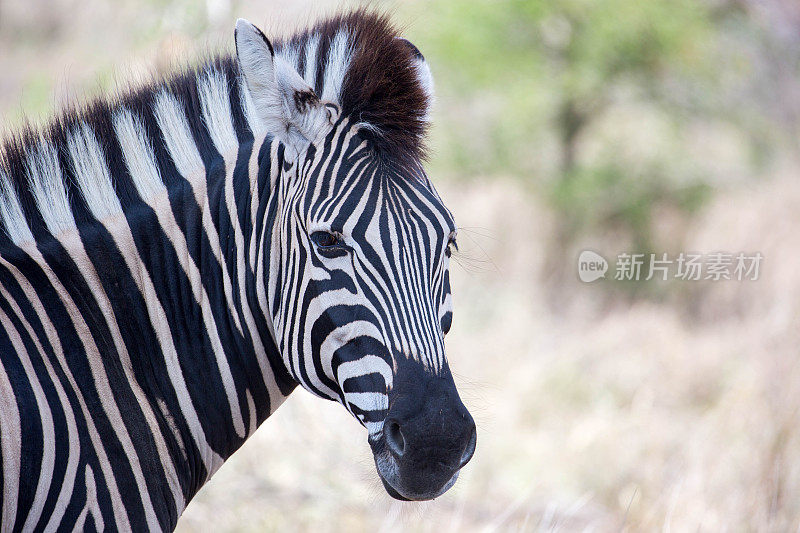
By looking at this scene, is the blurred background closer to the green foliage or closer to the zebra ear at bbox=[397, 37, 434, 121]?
the green foliage

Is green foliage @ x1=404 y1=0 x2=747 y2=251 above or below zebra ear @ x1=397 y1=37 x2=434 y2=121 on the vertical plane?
below

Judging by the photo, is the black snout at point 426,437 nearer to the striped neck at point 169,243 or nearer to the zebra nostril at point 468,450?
the zebra nostril at point 468,450

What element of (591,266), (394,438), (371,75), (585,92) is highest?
(371,75)

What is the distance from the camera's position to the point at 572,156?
13.6 meters

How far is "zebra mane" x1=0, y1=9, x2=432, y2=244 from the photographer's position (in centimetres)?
235

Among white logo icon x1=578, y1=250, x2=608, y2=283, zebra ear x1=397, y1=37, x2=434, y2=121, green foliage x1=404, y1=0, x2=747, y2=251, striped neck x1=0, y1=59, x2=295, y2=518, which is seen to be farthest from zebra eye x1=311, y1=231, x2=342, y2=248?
green foliage x1=404, y1=0, x2=747, y2=251

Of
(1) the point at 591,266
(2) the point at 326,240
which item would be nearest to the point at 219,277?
(2) the point at 326,240

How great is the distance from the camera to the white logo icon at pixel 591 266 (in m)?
11.8

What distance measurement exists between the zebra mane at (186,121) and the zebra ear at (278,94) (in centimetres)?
14

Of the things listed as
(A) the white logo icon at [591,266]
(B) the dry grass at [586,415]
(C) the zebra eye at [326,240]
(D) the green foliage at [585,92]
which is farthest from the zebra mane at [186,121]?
(D) the green foliage at [585,92]

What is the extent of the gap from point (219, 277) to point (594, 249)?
11.0 metres

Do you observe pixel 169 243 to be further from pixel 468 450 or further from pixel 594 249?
pixel 594 249

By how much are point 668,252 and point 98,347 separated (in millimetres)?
11422

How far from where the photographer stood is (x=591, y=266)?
40.1 feet
